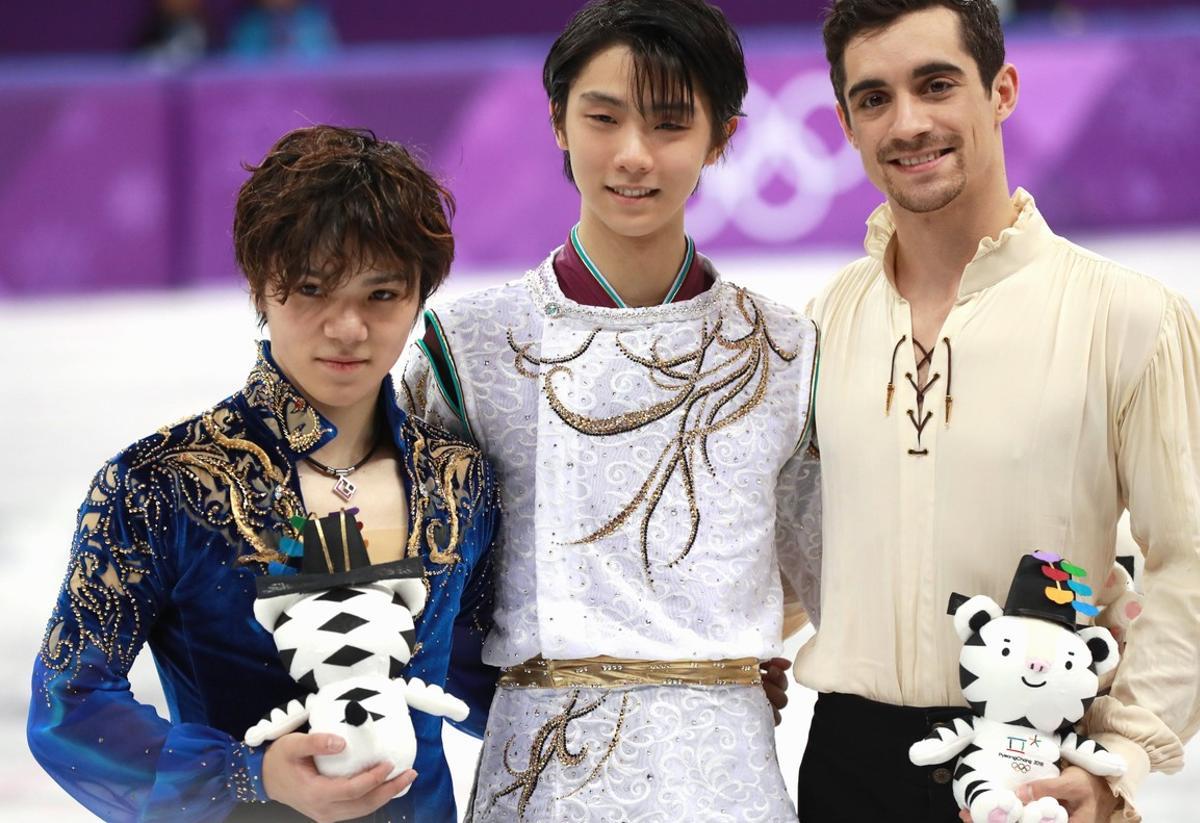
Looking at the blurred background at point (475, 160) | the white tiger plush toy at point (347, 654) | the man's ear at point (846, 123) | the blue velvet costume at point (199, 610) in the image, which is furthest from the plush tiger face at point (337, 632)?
the blurred background at point (475, 160)

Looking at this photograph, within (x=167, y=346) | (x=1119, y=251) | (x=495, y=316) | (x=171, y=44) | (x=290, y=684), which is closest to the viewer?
(x=290, y=684)

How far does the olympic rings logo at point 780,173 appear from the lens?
1013cm

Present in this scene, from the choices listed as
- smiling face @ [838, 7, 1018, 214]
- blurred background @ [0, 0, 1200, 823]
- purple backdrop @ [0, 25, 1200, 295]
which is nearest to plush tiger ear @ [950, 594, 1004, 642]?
smiling face @ [838, 7, 1018, 214]

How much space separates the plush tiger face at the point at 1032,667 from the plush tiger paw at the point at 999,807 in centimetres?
11

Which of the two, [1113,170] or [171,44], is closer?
[1113,170]

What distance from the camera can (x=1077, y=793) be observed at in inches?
96.7

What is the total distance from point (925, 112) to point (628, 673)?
40.7 inches

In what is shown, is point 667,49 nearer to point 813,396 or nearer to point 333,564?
point 813,396

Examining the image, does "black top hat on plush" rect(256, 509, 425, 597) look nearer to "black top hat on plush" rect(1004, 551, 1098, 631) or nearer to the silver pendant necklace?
the silver pendant necklace

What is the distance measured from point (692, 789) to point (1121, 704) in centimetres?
67

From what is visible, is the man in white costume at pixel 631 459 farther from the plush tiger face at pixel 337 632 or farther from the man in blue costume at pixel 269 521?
the plush tiger face at pixel 337 632

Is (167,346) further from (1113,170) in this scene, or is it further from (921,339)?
(921,339)

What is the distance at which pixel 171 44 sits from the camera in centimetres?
1257

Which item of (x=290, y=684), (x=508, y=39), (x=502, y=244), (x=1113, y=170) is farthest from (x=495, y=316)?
(x=508, y=39)
